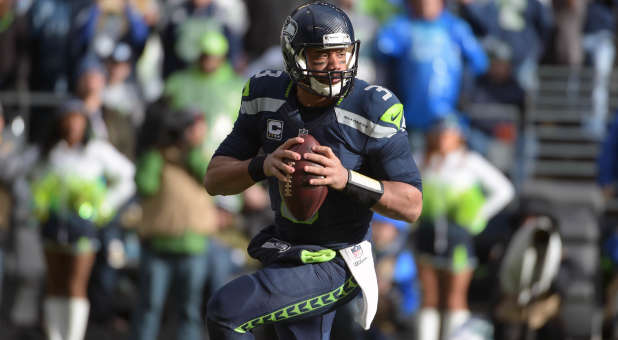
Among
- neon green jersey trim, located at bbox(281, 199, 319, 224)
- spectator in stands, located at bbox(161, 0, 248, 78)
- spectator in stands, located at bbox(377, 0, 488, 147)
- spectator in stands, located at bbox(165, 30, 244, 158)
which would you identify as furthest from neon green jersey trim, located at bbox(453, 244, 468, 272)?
neon green jersey trim, located at bbox(281, 199, 319, 224)

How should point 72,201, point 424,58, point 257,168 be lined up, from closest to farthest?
1. point 257,168
2. point 72,201
3. point 424,58

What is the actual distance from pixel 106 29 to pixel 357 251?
18.5 feet

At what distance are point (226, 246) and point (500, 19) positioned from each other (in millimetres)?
3465

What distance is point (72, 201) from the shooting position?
8.91 meters

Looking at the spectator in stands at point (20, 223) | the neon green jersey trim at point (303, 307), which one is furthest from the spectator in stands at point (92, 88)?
the neon green jersey trim at point (303, 307)

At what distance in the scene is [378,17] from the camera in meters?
10.2

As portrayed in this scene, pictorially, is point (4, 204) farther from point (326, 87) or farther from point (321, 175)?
point (321, 175)

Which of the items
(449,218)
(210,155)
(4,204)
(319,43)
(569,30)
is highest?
(319,43)

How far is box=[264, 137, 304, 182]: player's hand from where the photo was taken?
4645 millimetres

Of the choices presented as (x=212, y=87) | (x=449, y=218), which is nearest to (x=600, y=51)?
(x=449, y=218)

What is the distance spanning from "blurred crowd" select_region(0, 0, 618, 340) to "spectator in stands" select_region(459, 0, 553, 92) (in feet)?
0.06

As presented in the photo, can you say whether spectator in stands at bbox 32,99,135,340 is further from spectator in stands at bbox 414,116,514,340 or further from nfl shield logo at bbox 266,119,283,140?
nfl shield logo at bbox 266,119,283,140

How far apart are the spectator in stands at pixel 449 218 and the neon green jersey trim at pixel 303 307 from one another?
396cm

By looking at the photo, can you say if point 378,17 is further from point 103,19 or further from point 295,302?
point 295,302
